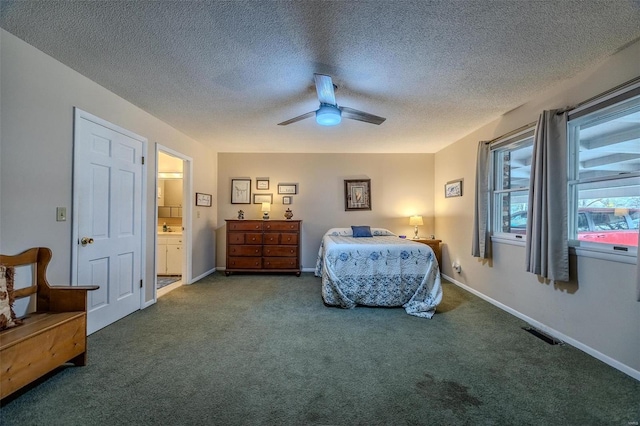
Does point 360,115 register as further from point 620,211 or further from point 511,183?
point 620,211

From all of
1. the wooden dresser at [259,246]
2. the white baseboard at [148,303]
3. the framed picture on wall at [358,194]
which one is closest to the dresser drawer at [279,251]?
the wooden dresser at [259,246]

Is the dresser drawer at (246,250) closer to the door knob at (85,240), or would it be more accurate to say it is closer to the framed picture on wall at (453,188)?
the door knob at (85,240)

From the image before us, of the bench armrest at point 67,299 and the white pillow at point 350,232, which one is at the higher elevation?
the white pillow at point 350,232

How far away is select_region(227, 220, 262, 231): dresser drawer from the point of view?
16.2 feet

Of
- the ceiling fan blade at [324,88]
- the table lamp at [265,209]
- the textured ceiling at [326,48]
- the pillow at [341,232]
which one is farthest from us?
the table lamp at [265,209]

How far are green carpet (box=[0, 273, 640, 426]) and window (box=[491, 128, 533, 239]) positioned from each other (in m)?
1.09

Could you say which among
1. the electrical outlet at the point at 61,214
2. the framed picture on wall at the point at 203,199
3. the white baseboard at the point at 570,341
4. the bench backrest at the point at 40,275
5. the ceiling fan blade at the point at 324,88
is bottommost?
the white baseboard at the point at 570,341

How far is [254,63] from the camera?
223 cm

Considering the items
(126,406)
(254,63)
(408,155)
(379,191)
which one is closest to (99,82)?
(254,63)

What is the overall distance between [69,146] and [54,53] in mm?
713

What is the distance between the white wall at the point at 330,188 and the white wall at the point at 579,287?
57.3 inches

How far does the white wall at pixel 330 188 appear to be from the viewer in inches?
214

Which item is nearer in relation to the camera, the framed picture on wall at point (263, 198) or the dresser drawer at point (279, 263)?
the dresser drawer at point (279, 263)

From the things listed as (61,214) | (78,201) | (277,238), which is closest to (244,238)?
(277,238)
